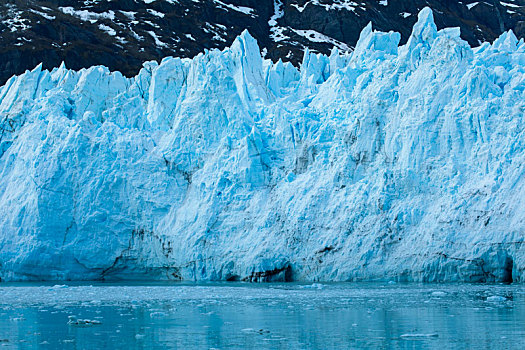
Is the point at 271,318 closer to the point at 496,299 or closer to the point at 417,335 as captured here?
the point at 417,335

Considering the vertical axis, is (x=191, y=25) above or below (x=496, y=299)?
above

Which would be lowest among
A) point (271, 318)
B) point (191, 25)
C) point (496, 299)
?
point (271, 318)

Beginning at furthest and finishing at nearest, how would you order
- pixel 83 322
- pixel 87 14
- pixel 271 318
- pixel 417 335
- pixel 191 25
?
pixel 191 25 < pixel 87 14 < pixel 271 318 < pixel 83 322 < pixel 417 335

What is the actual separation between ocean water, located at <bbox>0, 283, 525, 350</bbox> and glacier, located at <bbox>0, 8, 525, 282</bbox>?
264cm

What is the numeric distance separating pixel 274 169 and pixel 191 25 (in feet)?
136

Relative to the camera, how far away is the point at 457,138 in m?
20.7

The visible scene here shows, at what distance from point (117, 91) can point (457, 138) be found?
12.2m

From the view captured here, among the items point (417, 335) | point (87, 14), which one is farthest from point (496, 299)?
point (87, 14)

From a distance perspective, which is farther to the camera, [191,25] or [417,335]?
[191,25]

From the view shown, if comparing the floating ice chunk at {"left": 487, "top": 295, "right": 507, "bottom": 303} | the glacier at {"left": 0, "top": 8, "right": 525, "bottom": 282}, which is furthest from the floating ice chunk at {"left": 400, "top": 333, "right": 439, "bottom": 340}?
the glacier at {"left": 0, "top": 8, "right": 525, "bottom": 282}

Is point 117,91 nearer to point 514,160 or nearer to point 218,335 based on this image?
point 514,160

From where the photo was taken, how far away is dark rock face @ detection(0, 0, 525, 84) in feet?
171

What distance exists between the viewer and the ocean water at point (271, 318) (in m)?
9.16

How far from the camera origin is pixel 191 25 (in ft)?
204
